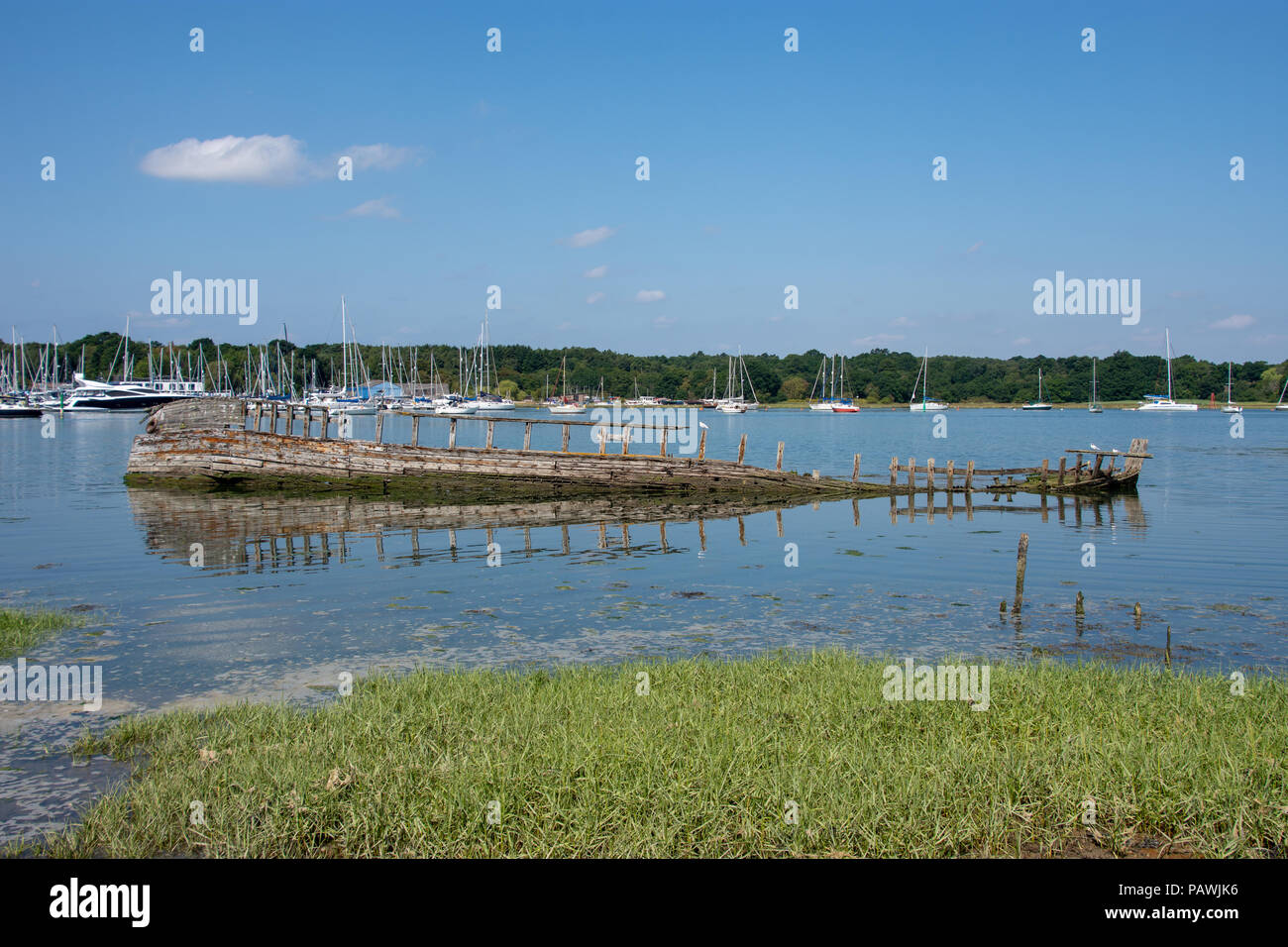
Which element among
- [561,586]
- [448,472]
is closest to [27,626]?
[561,586]

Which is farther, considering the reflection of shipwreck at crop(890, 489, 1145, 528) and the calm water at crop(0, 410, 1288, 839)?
the reflection of shipwreck at crop(890, 489, 1145, 528)

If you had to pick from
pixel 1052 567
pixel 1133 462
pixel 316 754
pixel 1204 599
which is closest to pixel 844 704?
pixel 316 754

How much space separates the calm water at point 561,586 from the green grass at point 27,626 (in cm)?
50

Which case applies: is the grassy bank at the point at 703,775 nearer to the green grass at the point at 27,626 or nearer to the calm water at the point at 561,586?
the calm water at the point at 561,586

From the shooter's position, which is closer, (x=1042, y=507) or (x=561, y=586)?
(x=561, y=586)

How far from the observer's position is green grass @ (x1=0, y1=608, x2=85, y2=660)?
51.7 ft

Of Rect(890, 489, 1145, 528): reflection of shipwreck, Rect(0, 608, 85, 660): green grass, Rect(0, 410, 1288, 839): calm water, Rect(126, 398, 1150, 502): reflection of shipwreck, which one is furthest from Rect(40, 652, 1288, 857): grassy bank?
Rect(126, 398, 1150, 502): reflection of shipwreck

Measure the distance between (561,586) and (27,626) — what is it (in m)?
10.6

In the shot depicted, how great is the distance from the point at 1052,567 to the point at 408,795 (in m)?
21.1

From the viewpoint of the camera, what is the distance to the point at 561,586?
22.1 m

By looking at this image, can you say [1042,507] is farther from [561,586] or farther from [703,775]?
[703,775]

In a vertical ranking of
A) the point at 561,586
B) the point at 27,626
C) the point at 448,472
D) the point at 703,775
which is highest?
the point at 448,472

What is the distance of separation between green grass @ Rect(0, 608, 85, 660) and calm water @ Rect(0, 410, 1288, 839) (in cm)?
50

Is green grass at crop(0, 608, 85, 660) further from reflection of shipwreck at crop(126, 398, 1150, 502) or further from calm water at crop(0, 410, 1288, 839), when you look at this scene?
reflection of shipwreck at crop(126, 398, 1150, 502)
